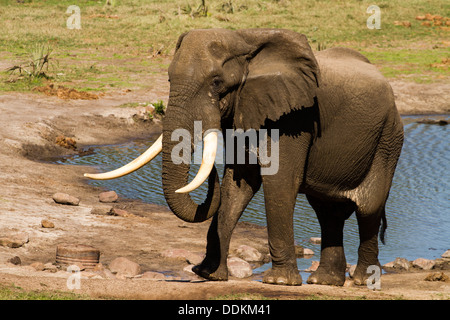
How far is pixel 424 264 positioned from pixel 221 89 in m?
5.13

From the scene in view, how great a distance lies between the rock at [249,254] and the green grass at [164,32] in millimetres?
12211

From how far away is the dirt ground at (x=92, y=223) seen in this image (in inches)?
317

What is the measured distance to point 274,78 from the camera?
8.30 meters

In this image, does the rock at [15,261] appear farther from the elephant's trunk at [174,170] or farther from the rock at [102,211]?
the elephant's trunk at [174,170]

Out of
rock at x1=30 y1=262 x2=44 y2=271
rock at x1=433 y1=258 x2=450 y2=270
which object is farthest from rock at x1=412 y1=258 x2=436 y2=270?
rock at x1=30 y1=262 x2=44 y2=271

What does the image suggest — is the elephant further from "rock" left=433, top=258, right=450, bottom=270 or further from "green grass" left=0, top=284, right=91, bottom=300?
"rock" left=433, top=258, right=450, bottom=270

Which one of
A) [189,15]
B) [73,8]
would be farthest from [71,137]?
[73,8]

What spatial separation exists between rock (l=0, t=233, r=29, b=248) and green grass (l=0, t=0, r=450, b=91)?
38.2ft

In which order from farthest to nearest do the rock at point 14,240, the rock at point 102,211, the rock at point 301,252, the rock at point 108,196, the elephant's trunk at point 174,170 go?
the rock at point 108,196 → the rock at point 102,211 → the rock at point 301,252 → the rock at point 14,240 → the elephant's trunk at point 174,170

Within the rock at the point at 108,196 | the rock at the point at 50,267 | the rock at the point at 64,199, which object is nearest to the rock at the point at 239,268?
the rock at the point at 50,267

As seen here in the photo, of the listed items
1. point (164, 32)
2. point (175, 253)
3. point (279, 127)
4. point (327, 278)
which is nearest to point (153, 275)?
point (175, 253)

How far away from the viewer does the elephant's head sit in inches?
303

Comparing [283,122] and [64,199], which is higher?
[283,122]

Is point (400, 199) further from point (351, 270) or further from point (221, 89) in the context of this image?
point (221, 89)
